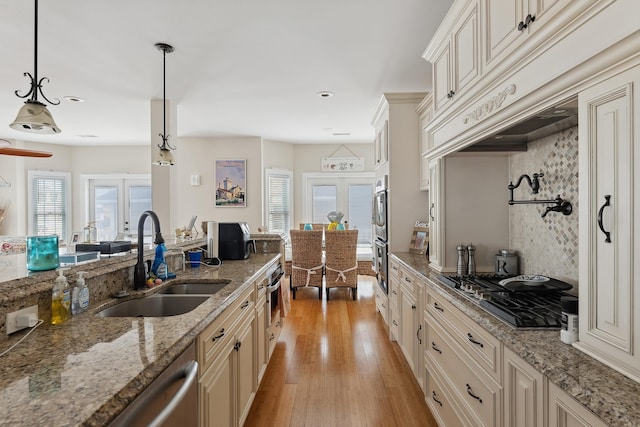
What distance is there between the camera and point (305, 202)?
23.6 ft

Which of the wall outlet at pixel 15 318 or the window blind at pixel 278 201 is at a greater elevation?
the window blind at pixel 278 201

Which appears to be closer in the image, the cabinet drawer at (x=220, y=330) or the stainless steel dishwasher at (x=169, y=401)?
the stainless steel dishwasher at (x=169, y=401)

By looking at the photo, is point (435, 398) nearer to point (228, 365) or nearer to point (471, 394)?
point (471, 394)

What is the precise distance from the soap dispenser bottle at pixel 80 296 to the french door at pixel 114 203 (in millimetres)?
6286

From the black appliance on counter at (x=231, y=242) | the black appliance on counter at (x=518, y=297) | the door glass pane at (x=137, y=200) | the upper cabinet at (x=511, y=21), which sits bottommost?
the black appliance on counter at (x=518, y=297)

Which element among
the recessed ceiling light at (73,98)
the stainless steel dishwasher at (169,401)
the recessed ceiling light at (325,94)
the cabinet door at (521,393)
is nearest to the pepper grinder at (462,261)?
the cabinet door at (521,393)

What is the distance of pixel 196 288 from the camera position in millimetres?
2146

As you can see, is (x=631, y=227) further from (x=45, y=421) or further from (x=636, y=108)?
(x=45, y=421)

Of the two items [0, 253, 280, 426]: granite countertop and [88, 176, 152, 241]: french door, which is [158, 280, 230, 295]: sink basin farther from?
[88, 176, 152, 241]: french door

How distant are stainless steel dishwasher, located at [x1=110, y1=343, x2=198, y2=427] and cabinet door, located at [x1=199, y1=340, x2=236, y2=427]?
11 centimetres

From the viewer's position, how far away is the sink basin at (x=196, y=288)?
2127mm

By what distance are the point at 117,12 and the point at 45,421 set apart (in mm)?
2481

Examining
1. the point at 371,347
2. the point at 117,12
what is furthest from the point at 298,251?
the point at 117,12

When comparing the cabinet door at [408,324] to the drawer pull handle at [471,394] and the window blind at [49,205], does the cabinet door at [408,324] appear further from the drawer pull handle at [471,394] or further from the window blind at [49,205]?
the window blind at [49,205]
